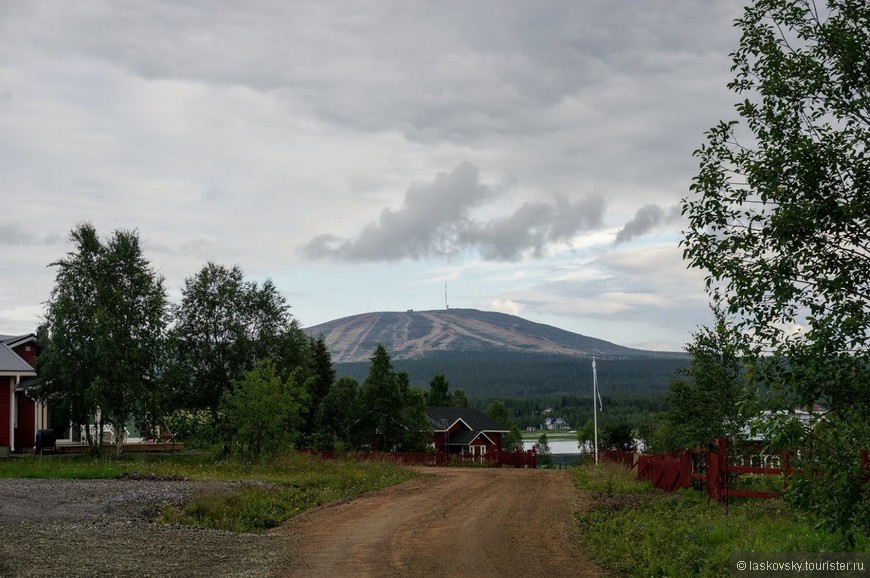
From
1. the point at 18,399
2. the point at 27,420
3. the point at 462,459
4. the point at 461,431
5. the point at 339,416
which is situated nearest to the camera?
the point at 18,399

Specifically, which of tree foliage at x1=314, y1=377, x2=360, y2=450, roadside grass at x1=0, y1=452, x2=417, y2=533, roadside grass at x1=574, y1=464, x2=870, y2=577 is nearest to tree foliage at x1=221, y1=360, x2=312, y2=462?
roadside grass at x1=0, y1=452, x2=417, y2=533

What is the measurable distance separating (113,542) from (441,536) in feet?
19.9

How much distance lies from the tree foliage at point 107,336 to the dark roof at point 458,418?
37.6 meters

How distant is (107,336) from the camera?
4075cm

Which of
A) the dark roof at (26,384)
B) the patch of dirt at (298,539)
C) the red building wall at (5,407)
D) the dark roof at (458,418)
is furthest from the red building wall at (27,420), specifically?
the dark roof at (458,418)

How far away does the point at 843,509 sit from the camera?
752cm

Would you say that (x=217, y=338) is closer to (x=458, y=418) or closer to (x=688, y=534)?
(x=458, y=418)

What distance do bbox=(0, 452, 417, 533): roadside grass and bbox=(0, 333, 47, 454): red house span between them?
9.04 ft

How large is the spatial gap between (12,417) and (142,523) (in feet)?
81.7

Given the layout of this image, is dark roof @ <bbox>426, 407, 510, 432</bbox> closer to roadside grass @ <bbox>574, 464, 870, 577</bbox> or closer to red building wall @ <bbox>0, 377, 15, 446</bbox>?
red building wall @ <bbox>0, 377, 15, 446</bbox>

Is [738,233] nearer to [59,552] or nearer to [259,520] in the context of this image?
[59,552]

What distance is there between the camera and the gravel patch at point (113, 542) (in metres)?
12.0

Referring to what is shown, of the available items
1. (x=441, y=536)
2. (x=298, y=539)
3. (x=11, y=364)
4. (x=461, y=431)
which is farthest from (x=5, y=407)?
(x=461, y=431)

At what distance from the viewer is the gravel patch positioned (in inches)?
474
